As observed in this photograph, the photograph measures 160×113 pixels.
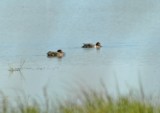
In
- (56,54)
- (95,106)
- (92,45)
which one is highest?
(92,45)

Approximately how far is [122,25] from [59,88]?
9.41 metres

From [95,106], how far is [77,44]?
11069 mm

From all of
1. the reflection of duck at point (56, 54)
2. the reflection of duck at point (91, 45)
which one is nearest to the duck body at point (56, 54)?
the reflection of duck at point (56, 54)

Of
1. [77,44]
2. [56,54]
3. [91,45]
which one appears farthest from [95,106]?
[77,44]

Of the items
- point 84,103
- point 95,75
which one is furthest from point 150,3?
point 84,103

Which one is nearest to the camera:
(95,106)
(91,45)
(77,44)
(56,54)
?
(95,106)

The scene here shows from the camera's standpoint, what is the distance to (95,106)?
652 cm

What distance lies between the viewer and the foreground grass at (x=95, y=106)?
643 cm

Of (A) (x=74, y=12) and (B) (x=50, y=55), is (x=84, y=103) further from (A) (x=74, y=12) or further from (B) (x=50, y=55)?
(A) (x=74, y=12)

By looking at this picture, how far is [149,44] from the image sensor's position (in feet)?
53.8

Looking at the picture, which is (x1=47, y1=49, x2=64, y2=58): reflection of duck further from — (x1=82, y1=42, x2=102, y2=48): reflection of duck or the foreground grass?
the foreground grass

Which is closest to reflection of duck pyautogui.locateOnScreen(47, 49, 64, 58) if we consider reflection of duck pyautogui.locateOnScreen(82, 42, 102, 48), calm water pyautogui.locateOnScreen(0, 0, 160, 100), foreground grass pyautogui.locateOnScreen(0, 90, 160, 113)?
calm water pyautogui.locateOnScreen(0, 0, 160, 100)

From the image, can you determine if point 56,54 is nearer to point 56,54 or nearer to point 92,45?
point 56,54

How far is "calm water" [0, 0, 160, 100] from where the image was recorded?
1095 centimetres
